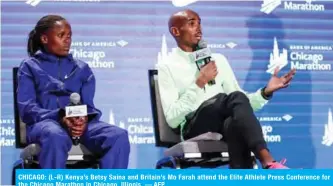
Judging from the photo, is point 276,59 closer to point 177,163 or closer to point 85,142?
point 177,163

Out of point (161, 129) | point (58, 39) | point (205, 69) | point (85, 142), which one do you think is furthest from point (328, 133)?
point (58, 39)

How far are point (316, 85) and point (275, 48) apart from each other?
1.17 ft

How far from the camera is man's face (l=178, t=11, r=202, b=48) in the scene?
147 inches

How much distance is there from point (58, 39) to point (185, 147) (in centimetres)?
85

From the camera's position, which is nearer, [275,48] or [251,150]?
[251,150]

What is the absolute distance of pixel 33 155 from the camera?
126 inches

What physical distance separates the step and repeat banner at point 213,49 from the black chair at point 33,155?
2.37 feet

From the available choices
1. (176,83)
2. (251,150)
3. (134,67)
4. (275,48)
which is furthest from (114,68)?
(251,150)

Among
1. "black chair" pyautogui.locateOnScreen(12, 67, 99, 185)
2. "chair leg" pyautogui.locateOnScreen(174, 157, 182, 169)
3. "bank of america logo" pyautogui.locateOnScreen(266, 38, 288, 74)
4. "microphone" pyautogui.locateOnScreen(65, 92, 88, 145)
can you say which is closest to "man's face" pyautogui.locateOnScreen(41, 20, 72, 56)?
"black chair" pyautogui.locateOnScreen(12, 67, 99, 185)

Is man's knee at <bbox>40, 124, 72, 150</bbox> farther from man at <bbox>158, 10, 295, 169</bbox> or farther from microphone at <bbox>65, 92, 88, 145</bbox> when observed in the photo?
man at <bbox>158, 10, 295, 169</bbox>

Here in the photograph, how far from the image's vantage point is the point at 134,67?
430cm

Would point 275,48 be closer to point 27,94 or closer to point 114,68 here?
point 114,68
